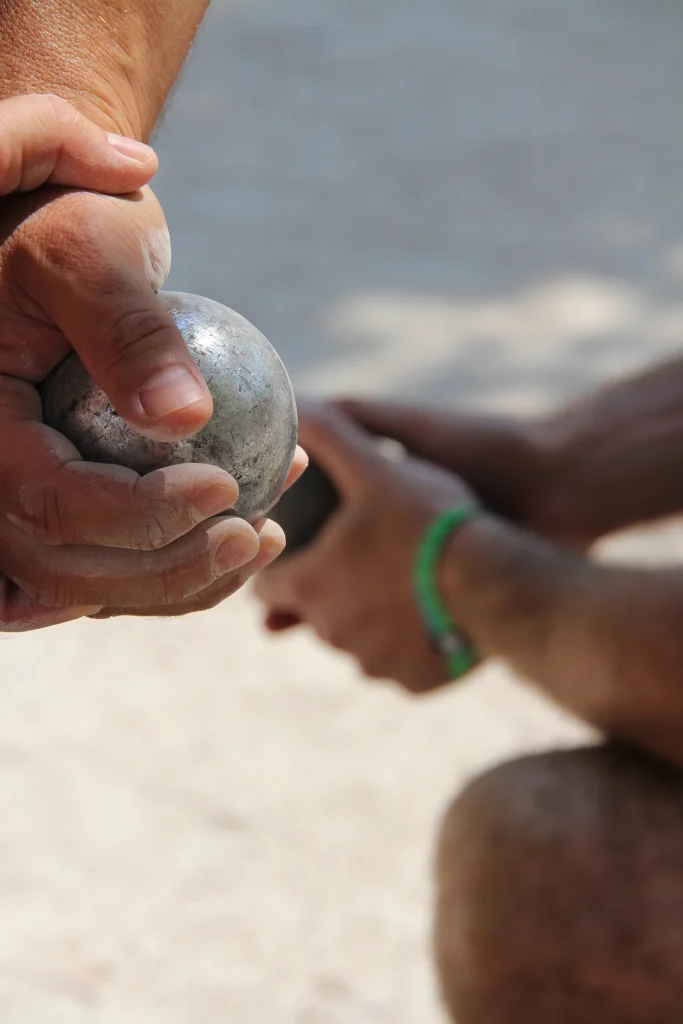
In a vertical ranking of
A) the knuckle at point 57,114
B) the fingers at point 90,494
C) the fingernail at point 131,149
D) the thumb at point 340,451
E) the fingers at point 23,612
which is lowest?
the thumb at point 340,451

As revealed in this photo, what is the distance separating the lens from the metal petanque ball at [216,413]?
2.46 ft

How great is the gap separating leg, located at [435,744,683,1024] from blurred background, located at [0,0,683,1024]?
236mm

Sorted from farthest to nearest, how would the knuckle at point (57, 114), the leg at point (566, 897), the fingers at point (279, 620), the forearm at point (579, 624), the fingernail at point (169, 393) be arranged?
the fingers at point (279, 620)
the forearm at point (579, 624)
the leg at point (566, 897)
the knuckle at point (57, 114)
the fingernail at point (169, 393)

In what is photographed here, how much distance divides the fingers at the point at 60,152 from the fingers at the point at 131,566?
204mm

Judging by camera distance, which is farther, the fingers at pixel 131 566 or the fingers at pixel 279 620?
the fingers at pixel 279 620

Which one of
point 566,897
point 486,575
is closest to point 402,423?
point 486,575

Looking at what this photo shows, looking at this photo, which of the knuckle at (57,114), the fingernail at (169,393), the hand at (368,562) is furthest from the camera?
the hand at (368,562)

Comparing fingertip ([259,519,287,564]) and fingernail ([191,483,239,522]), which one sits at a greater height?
fingernail ([191,483,239,522])

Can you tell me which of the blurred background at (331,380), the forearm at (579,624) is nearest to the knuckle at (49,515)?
the blurred background at (331,380)

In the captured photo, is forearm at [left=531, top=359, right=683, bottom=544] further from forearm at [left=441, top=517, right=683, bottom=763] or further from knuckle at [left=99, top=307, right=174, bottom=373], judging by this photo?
knuckle at [left=99, top=307, right=174, bottom=373]

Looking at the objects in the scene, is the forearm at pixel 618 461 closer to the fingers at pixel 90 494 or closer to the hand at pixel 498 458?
the hand at pixel 498 458

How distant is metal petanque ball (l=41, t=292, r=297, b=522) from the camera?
0.75m

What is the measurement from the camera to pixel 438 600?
151 centimetres

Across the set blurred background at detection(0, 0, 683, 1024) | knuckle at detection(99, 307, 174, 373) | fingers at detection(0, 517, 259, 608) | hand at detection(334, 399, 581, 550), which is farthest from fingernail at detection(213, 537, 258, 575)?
hand at detection(334, 399, 581, 550)
